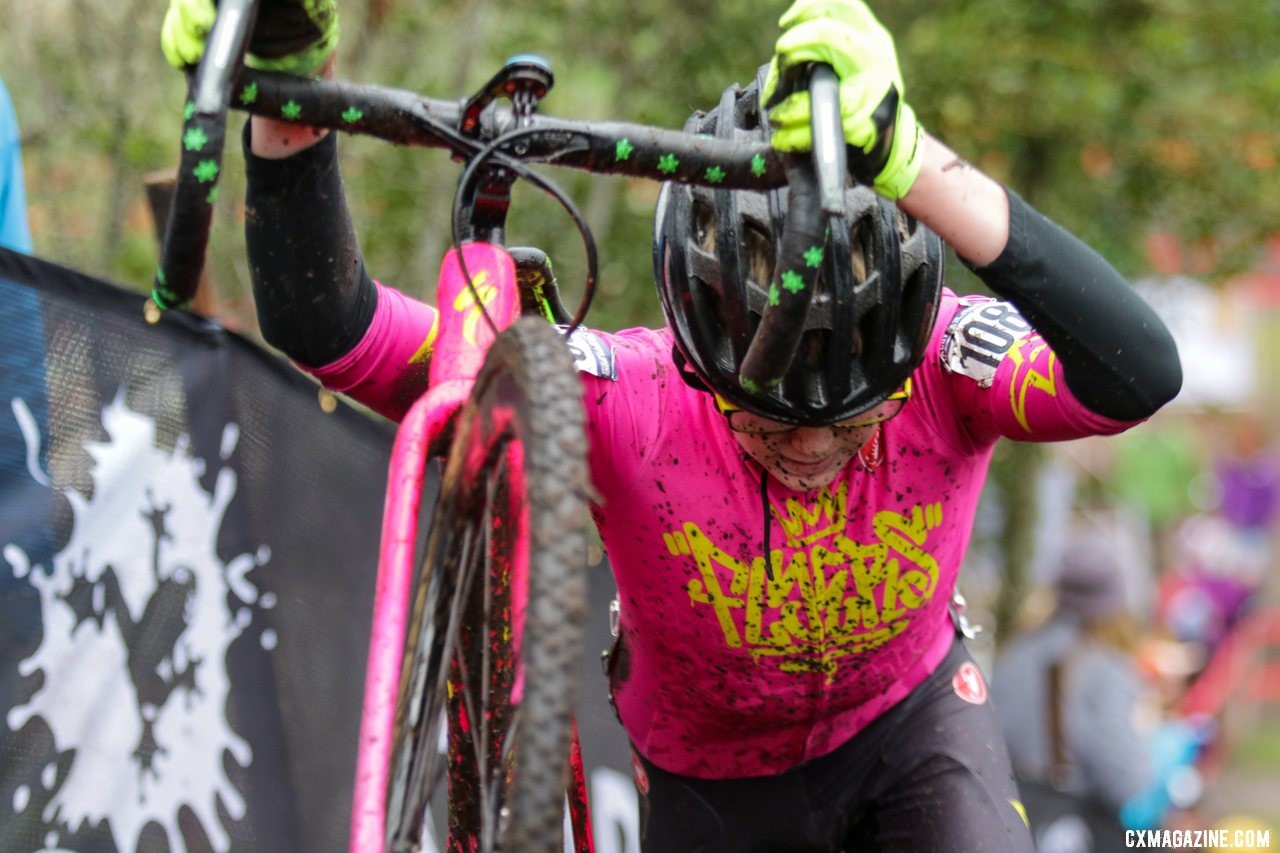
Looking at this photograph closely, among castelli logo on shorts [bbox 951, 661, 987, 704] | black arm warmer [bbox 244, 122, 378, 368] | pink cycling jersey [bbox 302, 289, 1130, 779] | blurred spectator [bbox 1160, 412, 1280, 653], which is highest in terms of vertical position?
blurred spectator [bbox 1160, 412, 1280, 653]

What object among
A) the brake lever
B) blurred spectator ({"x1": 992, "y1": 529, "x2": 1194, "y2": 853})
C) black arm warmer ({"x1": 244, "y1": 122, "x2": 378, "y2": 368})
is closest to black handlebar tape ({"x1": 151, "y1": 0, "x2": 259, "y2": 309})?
black arm warmer ({"x1": 244, "y1": 122, "x2": 378, "y2": 368})

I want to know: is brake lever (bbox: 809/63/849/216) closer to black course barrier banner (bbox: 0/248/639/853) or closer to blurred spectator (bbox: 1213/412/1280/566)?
black course barrier banner (bbox: 0/248/639/853)

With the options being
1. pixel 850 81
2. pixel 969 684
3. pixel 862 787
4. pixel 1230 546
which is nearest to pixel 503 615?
pixel 850 81

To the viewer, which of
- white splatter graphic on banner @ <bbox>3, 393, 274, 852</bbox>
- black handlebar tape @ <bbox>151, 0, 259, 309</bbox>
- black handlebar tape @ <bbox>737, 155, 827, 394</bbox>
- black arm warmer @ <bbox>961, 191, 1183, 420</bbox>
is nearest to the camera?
black handlebar tape @ <bbox>151, 0, 259, 309</bbox>

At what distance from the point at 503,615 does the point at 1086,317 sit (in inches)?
40.1

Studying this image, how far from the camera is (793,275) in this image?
1.95 m

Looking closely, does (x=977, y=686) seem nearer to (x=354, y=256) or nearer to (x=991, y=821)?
(x=991, y=821)

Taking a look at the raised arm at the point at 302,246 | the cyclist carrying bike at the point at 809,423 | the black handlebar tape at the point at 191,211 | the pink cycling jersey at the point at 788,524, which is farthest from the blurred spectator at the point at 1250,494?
the black handlebar tape at the point at 191,211

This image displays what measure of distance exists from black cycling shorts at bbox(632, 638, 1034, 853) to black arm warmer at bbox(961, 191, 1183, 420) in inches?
32.6

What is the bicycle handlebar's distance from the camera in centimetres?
181

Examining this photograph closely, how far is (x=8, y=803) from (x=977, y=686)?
6.49 ft

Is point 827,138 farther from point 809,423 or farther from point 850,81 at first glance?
point 809,423

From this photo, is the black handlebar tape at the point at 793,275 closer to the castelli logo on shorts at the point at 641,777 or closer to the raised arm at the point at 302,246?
the raised arm at the point at 302,246

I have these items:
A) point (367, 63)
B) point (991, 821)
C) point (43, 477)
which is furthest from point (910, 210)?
point (367, 63)
